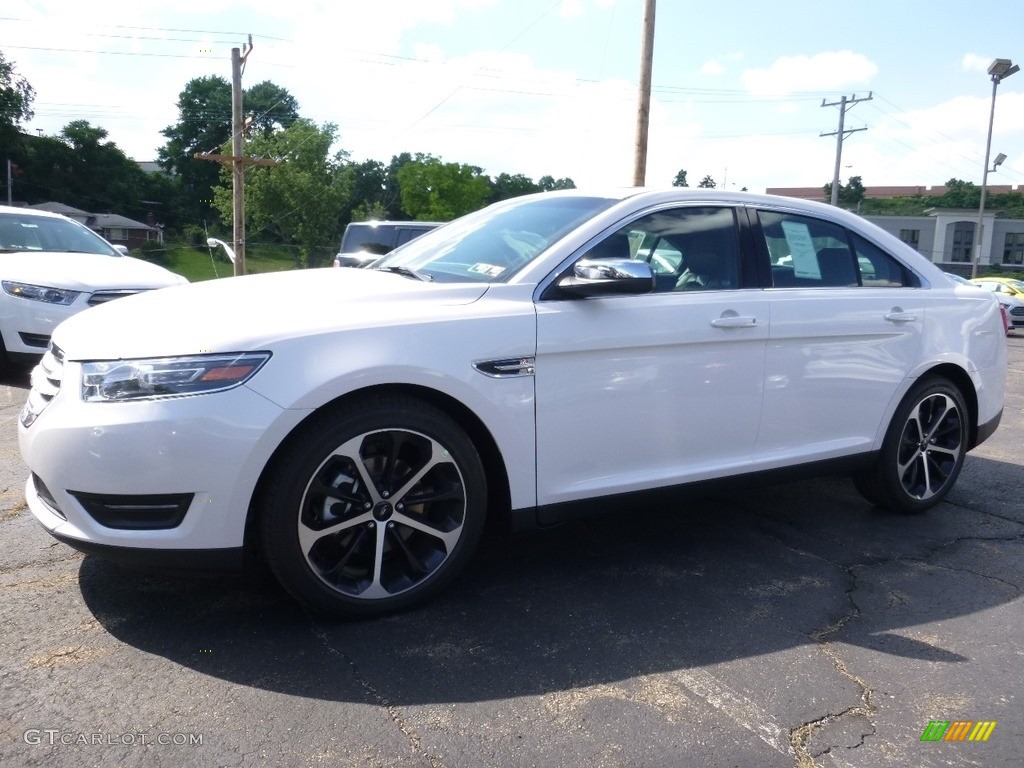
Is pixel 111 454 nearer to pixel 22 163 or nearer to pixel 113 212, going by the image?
pixel 22 163

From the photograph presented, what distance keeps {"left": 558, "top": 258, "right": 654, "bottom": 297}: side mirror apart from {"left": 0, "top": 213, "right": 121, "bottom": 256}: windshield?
7.02m

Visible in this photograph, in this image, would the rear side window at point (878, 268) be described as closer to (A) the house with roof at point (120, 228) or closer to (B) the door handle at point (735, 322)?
(B) the door handle at point (735, 322)

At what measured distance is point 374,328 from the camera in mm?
3094

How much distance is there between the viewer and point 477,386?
324 cm

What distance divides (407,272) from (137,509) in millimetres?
1551

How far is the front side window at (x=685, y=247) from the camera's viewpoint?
384cm

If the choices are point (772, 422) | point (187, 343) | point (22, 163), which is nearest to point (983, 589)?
point (772, 422)

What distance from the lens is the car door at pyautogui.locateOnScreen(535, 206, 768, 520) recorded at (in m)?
3.45

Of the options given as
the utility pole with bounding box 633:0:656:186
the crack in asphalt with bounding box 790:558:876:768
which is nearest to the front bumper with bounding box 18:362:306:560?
the crack in asphalt with bounding box 790:558:876:768

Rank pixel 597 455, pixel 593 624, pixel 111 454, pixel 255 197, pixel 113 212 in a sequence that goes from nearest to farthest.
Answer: pixel 111 454 → pixel 593 624 → pixel 597 455 → pixel 255 197 → pixel 113 212

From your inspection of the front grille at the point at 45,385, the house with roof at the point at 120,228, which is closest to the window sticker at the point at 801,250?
the front grille at the point at 45,385

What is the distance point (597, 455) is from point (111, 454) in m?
1.75

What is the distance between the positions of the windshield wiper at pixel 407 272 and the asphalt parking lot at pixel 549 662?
1.22 m

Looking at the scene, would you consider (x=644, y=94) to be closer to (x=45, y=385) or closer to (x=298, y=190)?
(x=45, y=385)
